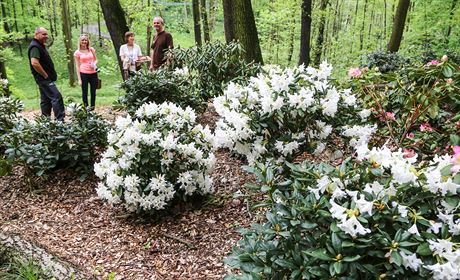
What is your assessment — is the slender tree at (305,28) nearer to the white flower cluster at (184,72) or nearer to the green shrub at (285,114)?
the white flower cluster at (184,72)

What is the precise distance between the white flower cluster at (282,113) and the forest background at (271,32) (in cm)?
275

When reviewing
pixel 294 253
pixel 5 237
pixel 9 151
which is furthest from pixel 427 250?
pixel 9 151

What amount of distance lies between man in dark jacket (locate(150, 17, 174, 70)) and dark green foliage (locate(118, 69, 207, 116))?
130 cm

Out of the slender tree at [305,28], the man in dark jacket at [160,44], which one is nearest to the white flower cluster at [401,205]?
the man in dark jacket at [160,44]

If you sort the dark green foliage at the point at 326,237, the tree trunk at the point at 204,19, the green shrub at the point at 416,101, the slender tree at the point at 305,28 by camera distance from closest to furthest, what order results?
1. the dark green foliage at the point at 326,237
2. the green shrub at the point at 416,101
3. the slender tree at the point at 305,28
4. the tree trunk at the point at 204,19

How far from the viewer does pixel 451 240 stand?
1495mm

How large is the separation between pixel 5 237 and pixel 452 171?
3.46 meters

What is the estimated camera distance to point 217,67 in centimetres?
542

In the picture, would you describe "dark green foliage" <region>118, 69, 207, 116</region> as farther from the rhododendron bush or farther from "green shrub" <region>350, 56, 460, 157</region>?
the rhododendron bush

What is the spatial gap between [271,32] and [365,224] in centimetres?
1710

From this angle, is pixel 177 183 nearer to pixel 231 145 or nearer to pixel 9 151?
pixel 231 145

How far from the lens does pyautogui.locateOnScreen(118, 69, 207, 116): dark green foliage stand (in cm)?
514

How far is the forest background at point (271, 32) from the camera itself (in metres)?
11.3

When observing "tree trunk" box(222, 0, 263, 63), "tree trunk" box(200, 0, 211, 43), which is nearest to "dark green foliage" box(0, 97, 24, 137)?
"tree trunk" box(222, 0, 263, 63)
